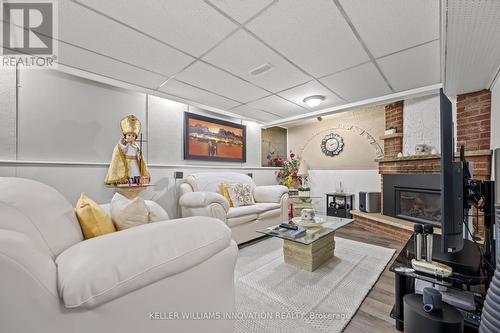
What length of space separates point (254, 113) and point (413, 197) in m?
3.04

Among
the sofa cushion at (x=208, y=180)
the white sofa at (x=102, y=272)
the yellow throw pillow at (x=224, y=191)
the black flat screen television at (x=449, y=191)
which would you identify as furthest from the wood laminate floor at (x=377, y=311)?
the sofa cushion at (x=208, y=180)

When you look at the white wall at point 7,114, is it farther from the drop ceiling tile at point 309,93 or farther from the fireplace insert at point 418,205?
the fireplace insert at point 418,205

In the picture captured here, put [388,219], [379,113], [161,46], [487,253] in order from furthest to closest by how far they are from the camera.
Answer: [379,113], [388,219], [161,46], [487,253]

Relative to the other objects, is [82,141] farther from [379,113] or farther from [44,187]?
[379,113]

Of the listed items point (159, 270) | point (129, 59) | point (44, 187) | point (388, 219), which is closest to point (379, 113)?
point (388, 219)

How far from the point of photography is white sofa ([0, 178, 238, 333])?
0.56m

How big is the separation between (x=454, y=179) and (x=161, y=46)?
7.91ft

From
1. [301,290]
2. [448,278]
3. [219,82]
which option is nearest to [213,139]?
[219,82]

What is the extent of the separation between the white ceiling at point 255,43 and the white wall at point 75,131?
0.99ft

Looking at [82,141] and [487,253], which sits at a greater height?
[82,141]

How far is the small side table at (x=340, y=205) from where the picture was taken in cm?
401

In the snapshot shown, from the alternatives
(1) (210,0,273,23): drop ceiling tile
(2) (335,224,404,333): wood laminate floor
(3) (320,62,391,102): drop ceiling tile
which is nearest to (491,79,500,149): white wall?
(3) (320,62,391,102): drop ceiling tile

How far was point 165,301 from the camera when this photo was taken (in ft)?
2.62

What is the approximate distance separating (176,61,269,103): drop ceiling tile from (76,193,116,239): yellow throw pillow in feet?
5.80
